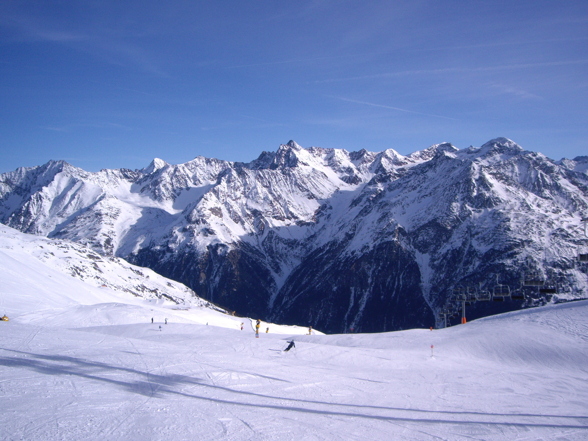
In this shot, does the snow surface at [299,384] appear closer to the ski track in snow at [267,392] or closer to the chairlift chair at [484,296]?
the ski track in snow at [267,392]

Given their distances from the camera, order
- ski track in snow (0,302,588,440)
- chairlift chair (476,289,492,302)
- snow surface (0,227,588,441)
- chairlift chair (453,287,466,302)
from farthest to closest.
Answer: chairlift chair (476,289,492,302) < chairlift chair (453,287,466,302) < snow surface (0,227,588,441) < ski track in snow (0,302,588,440)

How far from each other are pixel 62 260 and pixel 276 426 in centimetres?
14487

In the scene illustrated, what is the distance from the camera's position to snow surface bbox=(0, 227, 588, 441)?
16859mm

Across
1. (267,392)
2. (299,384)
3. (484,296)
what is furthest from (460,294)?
(267,392)

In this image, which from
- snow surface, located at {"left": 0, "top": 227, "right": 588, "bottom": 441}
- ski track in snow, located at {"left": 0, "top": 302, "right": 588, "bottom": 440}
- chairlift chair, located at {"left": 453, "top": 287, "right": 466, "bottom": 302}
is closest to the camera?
ski track in snow, located at {"left": 0, "top": 302, "right": 588, "bottom": 440}

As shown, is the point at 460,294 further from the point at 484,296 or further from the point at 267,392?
the point at 267,392

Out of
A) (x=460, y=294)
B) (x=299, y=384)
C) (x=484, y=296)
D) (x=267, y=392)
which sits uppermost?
(x=484, y=296)

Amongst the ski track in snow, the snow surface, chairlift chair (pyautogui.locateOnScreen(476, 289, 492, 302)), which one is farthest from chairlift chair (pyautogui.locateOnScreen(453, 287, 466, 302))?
the ski track in snow

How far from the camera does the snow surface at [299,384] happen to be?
16859 millimetres

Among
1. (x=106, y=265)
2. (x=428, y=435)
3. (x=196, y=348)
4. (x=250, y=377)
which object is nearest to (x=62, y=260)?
(x=106, y=265)

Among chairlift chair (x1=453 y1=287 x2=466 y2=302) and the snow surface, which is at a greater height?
chairlift chair (x1=453 y1=287 x2=466 y2=302)

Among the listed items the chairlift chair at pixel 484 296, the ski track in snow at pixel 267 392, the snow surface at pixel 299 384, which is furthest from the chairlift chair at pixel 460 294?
the ski track in snow at pixel 267 392

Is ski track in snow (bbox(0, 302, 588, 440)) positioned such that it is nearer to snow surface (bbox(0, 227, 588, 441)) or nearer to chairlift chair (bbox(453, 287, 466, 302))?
snow surface (bbox(0, 227, 588, 441))

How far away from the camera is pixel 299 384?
2433 centimetres
